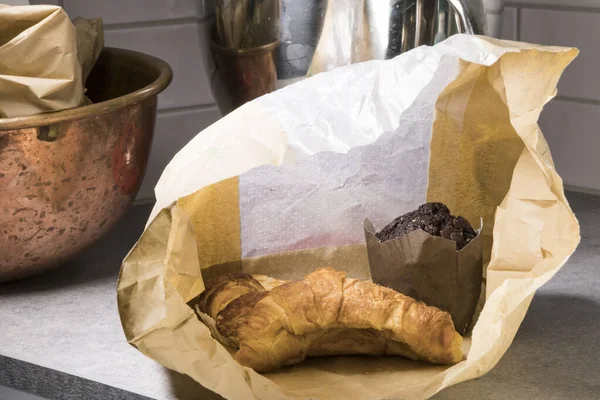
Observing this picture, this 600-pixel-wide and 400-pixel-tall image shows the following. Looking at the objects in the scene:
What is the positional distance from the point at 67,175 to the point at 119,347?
0.16m

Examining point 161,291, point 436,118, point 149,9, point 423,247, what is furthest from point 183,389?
point 149,9

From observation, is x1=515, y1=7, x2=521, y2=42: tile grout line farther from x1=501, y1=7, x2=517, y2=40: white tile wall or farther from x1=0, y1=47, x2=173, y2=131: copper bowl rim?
x1=0, y1=47, x2=173, y2=131: copper bowl rim

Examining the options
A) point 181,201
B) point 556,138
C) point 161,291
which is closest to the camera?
point 161,291

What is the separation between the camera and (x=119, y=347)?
2.47ft

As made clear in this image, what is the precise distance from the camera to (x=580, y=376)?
68 centimetres

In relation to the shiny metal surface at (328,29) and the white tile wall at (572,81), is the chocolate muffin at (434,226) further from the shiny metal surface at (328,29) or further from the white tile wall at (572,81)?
the white tile wall at (572,81)

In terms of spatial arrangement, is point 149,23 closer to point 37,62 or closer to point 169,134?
point 169,134

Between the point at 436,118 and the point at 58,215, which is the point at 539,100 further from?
the point at 58,215

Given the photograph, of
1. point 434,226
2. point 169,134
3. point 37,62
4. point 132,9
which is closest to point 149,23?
point 132,9

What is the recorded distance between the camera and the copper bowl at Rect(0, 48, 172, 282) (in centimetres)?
78

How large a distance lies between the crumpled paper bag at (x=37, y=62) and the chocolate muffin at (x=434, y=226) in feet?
1.01

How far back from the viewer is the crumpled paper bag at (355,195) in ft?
2.01

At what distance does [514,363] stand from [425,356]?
0.27 feet

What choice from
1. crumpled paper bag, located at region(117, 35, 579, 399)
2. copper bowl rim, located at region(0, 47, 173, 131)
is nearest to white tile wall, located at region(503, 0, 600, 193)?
crumpled paper bag, located at region(117, 35, 579, 399)
